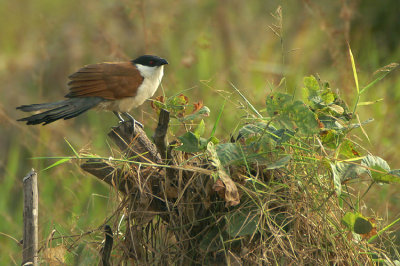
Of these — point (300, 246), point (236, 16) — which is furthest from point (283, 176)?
point (236, 16)

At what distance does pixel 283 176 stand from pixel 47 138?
3.23 metres

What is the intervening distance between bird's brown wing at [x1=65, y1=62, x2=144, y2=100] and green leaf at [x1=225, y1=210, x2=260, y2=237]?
127cm

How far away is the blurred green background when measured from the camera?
4.07 metres

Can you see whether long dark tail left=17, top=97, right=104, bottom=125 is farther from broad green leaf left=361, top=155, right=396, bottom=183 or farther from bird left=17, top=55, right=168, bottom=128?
broad green leaf left=361, top=155, right=396, bottom=183

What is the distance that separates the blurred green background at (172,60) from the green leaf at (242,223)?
0.49m

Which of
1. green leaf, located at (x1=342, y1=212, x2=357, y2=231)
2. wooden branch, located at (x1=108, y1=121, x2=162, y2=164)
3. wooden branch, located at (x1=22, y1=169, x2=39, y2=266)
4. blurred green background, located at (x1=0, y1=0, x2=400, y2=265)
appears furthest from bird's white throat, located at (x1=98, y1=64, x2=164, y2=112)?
green leaf, located at (x1=342, y1=212, x2=357, y2=231)

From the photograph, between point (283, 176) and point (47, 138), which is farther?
point (47, 138)

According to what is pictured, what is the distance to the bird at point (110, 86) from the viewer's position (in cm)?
289

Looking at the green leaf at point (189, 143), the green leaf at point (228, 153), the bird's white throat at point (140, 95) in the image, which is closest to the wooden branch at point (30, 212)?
the green leaf at point (189, 143)

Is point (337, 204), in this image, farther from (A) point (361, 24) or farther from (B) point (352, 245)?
(A) point (361, 24)

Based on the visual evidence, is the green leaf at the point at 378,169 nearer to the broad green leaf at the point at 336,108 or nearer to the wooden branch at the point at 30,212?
the broad green leaf at the point at 336,108

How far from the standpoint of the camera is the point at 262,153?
74.7 inches

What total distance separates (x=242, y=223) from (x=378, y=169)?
0.48m

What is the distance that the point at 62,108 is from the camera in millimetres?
2768
